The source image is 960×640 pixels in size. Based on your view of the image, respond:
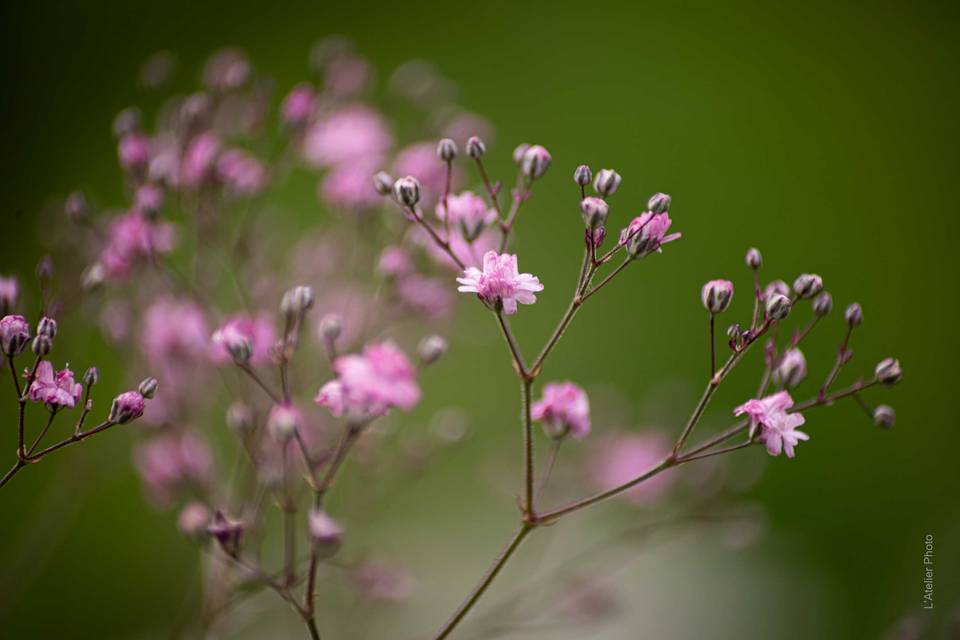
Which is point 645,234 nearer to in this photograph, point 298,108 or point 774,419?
point 774,419

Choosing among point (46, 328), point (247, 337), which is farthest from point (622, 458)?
point (46, 328)

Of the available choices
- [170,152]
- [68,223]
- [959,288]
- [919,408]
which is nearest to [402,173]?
[170,152]

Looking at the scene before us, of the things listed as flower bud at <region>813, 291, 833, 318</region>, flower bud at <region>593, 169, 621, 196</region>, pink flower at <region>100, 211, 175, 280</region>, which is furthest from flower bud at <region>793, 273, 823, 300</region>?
pink flower at <region>100, 211, 175, 280</region>

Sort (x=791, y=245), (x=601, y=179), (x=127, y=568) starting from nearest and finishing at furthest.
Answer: (x=601, y=179)
(x=127, y=568)
(x=791, y=245)

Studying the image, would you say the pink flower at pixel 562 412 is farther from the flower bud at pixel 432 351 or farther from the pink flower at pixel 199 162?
the pink flower at pixel 199 162

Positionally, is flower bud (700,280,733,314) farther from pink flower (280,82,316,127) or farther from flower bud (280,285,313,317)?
pink flower (280,82,316,127)

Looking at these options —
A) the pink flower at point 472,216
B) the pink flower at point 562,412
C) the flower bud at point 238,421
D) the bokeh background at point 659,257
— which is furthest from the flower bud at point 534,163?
→ the bokeh background at point 659,257

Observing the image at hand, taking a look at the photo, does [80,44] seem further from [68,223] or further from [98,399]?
[68,223]

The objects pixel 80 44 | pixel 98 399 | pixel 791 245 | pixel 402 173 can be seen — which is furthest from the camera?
pixel 791 245
